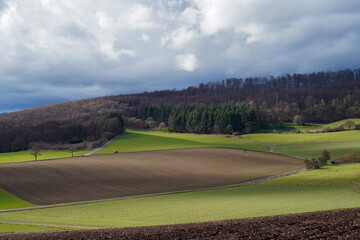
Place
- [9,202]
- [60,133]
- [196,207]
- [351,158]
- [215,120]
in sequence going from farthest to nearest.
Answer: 1. [215,120]
2. [60,133]
3. [351,158]
4. [9,202]
5. [196,207]

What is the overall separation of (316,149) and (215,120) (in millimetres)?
51044

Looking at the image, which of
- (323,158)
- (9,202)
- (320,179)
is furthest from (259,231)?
(323,158)

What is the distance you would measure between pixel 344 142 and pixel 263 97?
375ft

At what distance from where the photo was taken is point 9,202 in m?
34.5

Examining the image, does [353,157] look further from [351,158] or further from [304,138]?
[304,138]

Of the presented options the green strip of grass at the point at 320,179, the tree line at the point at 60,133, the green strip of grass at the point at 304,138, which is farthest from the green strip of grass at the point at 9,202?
the green strip of grass at the point at 304,138

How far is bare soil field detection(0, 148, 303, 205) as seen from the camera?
39.3 metres

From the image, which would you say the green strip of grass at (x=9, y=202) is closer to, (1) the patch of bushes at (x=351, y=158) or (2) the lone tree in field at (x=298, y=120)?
(1) the patch of bushes at (x=351, y=158)

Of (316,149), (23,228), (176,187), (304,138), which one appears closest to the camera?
(23,228)

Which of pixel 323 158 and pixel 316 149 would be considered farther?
pixel 316 149

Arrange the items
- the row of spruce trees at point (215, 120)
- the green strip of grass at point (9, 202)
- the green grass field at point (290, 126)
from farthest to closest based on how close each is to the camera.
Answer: the green grass field at point (290, 126), the row of spruce trees at point (215, 120), the green strip of grass at point (9, 202)

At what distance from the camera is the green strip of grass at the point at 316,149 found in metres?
67.1

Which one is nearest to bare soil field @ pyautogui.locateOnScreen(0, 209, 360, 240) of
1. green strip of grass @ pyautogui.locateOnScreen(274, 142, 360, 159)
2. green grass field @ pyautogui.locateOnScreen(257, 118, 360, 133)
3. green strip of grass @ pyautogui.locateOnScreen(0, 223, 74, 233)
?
green strip of grass @ pyautogui.locateOnScreen(0, 223, 74, 233)

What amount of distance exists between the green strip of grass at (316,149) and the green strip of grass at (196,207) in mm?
33752
